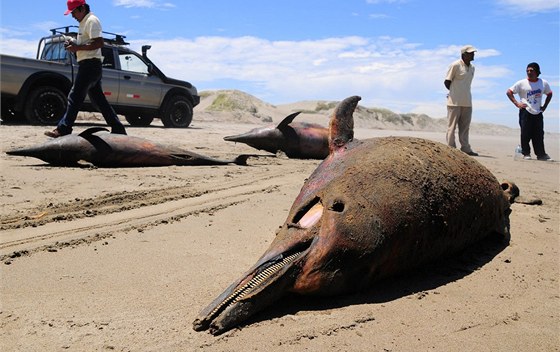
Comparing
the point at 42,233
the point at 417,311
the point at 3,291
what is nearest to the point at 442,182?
the point at 417,311

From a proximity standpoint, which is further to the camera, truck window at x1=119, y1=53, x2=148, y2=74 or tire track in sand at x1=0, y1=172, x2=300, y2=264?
truck window at x1=119, y1=53, x2=148, y2=74

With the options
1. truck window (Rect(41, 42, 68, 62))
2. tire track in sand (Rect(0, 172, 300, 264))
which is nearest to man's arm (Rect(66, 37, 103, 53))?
tire track in sand (Rect(0, 172, 300, 264))

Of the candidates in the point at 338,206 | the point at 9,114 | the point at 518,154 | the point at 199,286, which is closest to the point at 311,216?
the point at 338,206

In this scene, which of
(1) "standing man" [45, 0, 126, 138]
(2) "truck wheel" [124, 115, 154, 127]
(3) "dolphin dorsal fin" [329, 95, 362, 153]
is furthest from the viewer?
(2) "truck wheel" [124, 115, 154, 127]

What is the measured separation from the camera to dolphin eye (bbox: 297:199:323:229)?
2.75 metres

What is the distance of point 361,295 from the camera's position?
2773mm

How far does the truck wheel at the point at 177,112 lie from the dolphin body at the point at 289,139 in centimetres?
680

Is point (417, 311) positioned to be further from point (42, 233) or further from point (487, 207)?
point (42, 233)

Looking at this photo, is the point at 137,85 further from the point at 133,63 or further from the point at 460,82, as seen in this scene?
the point at 460,82

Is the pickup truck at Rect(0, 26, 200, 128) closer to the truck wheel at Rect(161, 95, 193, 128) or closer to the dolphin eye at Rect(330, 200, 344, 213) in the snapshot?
the truck wheel at Rect(161, 95, 193, 128)

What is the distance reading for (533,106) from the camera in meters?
10.9

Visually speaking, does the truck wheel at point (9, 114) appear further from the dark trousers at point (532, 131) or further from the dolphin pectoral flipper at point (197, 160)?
the dark trousers at point (532, 131)

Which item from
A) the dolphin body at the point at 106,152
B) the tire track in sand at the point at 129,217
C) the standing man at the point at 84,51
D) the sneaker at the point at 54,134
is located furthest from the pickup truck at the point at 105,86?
the tire track in sand at the point at 129,217

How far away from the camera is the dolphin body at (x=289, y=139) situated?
841cm
